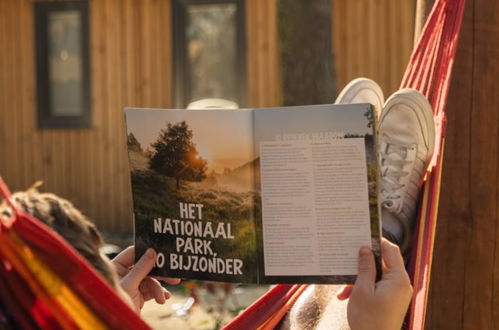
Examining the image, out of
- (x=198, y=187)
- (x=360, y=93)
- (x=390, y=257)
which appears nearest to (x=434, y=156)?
(x=360, y=93)

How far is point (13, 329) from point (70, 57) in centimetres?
741

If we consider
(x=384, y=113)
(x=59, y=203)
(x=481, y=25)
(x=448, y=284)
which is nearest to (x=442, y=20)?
(x=481, y=25)

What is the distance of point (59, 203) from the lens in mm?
1217

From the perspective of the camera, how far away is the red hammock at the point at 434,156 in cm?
186

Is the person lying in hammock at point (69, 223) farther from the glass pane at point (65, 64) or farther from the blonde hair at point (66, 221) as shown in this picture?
the glass pane at point (65, 64)

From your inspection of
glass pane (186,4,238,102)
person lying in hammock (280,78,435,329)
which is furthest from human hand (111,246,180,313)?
glass pane (186,4,238,102)

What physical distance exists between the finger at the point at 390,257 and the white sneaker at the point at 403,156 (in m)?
0.55

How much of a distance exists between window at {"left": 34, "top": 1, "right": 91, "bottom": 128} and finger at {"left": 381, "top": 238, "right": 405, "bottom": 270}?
672cm

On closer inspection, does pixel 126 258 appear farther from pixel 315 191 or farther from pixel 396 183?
pixel 396 183

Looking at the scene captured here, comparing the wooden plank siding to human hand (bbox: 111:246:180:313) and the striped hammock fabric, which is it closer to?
human hand (bbox: 111:246:180:313)

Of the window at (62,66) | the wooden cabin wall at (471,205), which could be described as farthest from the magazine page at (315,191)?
the window at (62,66)

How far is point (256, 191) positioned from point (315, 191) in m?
0.11

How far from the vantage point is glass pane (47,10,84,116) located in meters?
8.24

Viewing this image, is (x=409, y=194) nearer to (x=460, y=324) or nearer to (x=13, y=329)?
(x=460, y=324)
